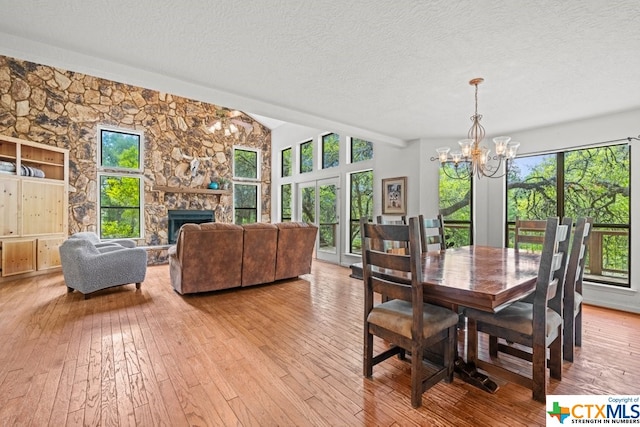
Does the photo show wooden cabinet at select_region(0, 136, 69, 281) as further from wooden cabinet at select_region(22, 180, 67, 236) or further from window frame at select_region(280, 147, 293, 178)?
window frame at select_region(280, 147, 293, 178)

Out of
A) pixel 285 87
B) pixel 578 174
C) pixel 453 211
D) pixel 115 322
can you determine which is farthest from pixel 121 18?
pixel 578 174

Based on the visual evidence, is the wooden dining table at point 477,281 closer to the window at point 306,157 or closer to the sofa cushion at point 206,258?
the sofa cushion at point 206,258

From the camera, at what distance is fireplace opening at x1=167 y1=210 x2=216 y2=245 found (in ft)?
22.6

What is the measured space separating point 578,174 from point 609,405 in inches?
134

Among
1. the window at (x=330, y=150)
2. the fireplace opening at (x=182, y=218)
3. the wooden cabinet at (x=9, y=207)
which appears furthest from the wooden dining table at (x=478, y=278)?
the fireplace opening at (x=182, y=218)

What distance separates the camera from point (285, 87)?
3072 millimetres

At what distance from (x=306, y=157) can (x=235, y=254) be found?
4.13 metres

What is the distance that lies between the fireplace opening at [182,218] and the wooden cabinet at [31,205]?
1.90 m

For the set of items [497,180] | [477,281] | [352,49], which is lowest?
[477,281]

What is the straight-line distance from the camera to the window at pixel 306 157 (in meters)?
7.43

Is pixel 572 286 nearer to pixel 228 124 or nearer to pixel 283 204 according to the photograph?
pixel 283 204

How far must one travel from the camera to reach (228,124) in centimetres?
795

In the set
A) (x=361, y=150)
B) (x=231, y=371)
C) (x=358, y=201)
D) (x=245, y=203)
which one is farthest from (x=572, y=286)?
(x=245, y=203)

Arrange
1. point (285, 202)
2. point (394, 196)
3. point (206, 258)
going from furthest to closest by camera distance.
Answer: point (285, 202) → point (394, 196) → point (206, 258)
